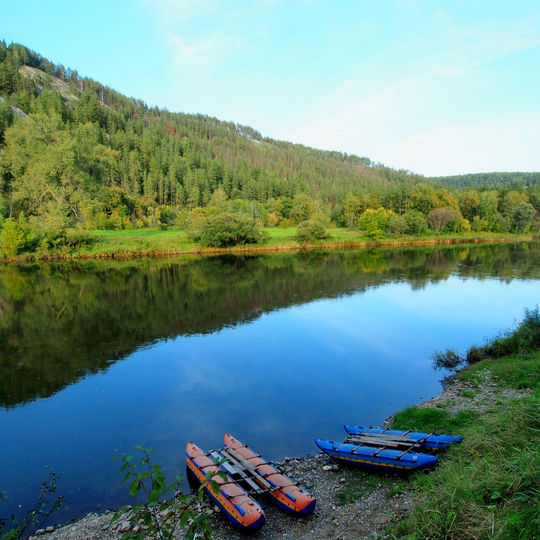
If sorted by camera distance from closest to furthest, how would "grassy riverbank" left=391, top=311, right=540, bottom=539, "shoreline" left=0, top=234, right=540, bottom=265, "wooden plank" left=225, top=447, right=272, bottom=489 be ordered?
"grassy riverbank" left=391, top=311, right=540, bottom=539, "wooden plank" left=225, top=447, right=272, bottom=489, "shoreline" left=0, top=234, right=540, bottom=265

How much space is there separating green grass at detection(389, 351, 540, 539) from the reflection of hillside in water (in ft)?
59.3

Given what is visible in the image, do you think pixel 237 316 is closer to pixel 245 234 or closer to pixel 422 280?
pixel 422 280

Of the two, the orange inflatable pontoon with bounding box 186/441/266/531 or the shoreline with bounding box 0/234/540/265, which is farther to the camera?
the shoreline with bounding box 0/234/540/265

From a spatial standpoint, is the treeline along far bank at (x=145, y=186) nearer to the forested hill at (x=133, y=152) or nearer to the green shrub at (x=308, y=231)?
the forested hill at (x=133, y=152)

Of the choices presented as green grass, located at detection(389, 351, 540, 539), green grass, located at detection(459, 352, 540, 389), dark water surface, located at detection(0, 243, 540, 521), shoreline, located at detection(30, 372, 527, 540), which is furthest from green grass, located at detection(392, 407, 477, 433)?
green grass, located at detection(459, 352, 540, 389)

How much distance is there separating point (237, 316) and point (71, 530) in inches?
888

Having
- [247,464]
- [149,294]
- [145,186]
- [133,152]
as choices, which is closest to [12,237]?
[149,294]

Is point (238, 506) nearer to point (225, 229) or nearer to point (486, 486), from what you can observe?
point (486, 486)

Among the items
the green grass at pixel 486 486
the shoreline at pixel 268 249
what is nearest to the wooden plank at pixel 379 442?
the green grass at pixel 486 486

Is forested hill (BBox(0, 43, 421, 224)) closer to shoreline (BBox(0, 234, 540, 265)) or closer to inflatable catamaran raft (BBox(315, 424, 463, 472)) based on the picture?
shoreline (BBox(0, 234, 540, 265))

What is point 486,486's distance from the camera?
7.44m

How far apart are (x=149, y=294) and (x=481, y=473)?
3556 centimetres

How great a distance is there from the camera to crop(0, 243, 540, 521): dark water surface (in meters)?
14.2

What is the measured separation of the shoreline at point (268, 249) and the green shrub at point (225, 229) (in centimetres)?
165
